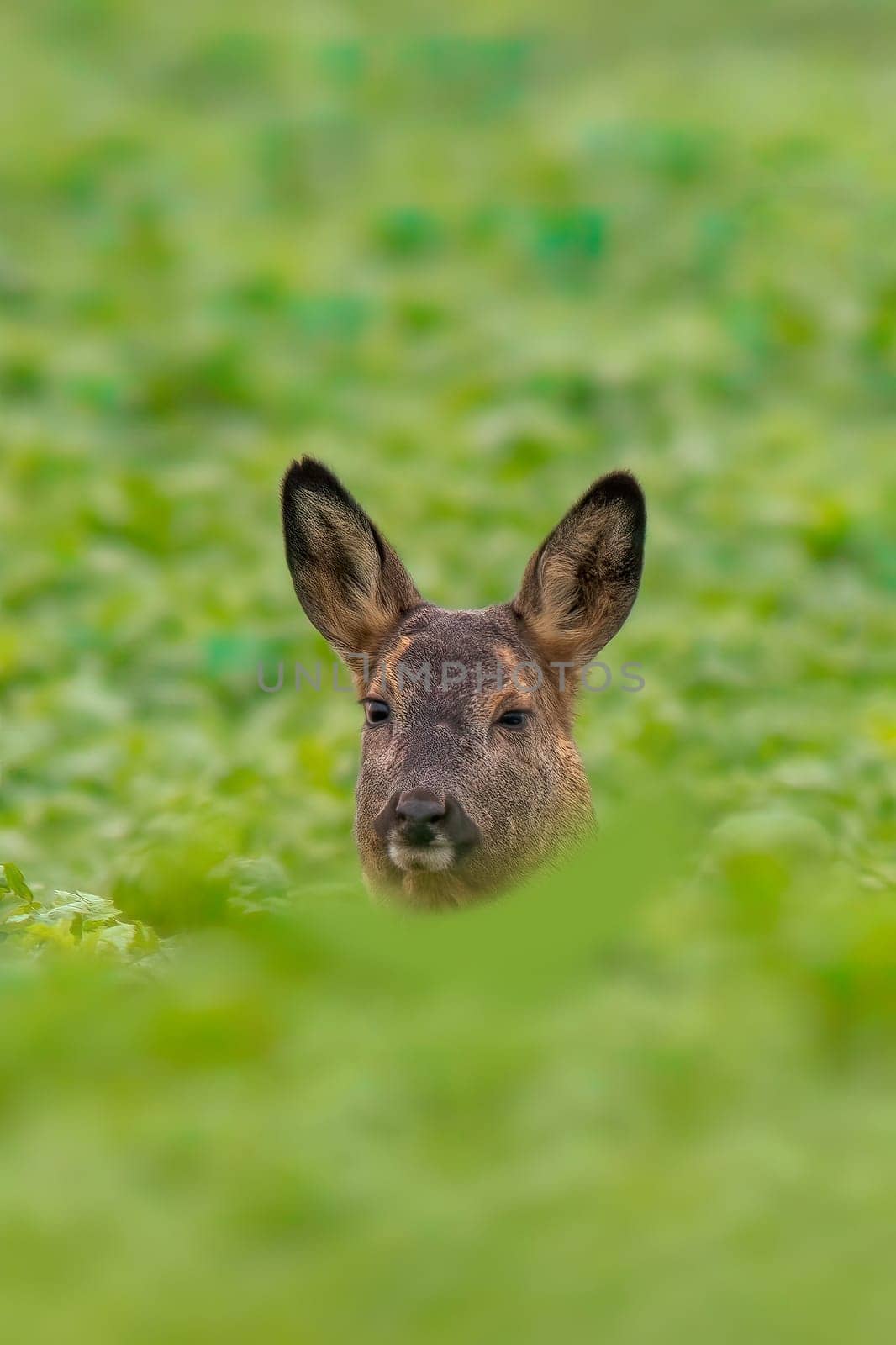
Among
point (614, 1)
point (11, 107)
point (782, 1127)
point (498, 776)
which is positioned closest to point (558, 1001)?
point (782, 1127)

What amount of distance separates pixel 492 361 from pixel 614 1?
900cm

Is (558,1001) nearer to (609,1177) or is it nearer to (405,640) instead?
(609,1177)

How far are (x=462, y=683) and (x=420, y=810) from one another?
0.78m

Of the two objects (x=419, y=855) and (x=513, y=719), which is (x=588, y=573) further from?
(x=419, y=855)

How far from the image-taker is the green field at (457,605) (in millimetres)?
3725

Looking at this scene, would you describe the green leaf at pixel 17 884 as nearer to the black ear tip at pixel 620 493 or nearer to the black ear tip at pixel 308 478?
the black ear tip at pixel 308 478

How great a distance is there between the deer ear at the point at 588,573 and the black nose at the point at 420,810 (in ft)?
3.97

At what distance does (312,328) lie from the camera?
1501cm

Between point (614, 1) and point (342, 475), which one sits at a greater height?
point (614, 1)

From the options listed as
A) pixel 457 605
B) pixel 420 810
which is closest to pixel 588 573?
pixel 420 810

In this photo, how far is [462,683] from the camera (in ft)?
21.7

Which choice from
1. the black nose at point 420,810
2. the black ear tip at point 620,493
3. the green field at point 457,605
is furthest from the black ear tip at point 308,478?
the black nose at point 420,810

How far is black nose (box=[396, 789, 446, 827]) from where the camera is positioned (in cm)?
593

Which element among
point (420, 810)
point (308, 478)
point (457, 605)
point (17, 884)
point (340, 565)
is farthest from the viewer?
point (457, 605)
